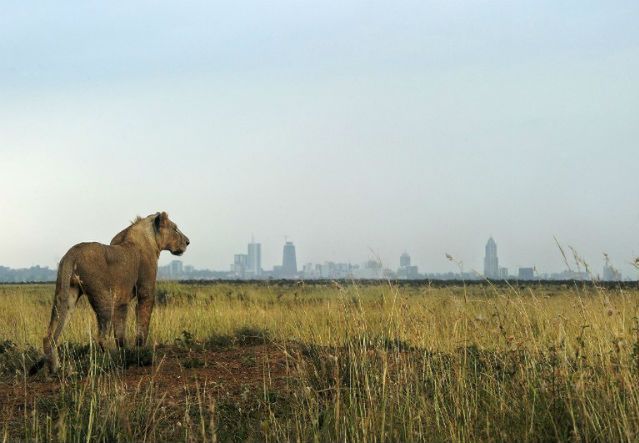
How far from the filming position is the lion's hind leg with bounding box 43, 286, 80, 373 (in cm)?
938

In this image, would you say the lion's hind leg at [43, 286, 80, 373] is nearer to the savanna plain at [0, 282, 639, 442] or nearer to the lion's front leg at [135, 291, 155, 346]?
the savanna plain at [0, 282, 639, 442]

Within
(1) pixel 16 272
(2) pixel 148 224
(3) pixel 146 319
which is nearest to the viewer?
(3) pixel 146 319

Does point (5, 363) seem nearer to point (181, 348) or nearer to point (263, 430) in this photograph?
point (181, 348)

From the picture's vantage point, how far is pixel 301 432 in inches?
249

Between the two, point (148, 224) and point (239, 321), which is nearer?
point (148, 224)

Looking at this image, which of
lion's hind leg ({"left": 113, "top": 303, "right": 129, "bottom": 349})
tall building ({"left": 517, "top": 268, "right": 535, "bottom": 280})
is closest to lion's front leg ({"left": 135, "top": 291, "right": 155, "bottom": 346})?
lion's hind leg ({"left": 113, "top": 303, "right": 129, "bottom": 349})

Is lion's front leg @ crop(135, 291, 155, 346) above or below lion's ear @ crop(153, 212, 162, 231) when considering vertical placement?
below

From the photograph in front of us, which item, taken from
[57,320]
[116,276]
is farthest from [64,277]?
[116,276]

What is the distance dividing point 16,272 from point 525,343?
182619 millimetres

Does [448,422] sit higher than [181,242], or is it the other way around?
[181,242]

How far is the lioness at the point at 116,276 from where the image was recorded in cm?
985

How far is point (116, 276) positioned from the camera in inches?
428

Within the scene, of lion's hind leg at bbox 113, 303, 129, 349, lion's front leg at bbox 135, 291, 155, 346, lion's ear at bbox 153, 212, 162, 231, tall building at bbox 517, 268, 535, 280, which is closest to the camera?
tall building at bbox 517, 268, 535, 280

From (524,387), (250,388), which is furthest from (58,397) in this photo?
(524,387)
